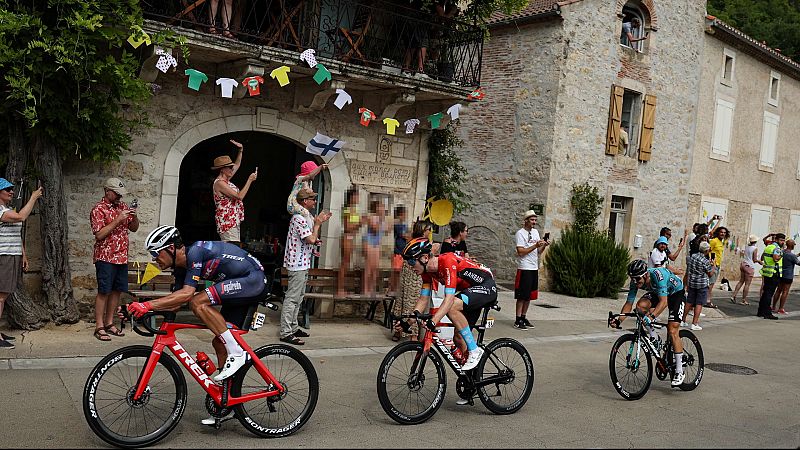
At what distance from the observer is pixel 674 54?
19016mm

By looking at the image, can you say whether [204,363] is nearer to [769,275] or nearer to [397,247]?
[397,247]

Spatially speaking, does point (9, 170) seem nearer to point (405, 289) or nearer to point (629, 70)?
point (405, 289)

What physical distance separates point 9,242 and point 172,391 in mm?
3716

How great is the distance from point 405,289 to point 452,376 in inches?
81.3

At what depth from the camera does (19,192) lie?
321 inches

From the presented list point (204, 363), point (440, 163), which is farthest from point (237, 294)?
point (440, 163)

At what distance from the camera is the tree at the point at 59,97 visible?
7469mm

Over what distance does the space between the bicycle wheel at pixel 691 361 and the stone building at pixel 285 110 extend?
4.39 meters

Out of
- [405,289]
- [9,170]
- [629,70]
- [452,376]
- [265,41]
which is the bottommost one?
[452,376]

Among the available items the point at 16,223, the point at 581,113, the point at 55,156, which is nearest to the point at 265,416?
the point at 16,223

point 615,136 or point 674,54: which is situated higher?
point 674,54

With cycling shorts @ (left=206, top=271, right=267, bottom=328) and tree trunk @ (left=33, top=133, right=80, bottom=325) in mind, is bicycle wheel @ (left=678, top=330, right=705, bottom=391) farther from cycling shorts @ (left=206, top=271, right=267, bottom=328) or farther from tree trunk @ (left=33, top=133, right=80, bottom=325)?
tree trunk @ (left=33, top=133, right=80, bottom=325)

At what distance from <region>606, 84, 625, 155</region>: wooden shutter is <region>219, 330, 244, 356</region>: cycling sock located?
14185 mm

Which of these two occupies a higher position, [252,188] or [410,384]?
[252,188]
